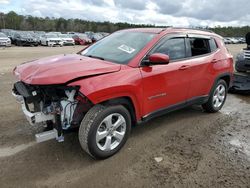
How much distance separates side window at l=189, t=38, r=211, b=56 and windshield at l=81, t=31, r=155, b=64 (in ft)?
3.35

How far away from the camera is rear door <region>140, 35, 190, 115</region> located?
3877 millimetres

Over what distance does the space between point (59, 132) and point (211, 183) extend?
6.69 feet

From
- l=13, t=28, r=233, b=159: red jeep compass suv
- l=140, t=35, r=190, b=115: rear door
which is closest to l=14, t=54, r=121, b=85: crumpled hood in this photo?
l=13, t=28, r=233, b=159: red jeep compass suv

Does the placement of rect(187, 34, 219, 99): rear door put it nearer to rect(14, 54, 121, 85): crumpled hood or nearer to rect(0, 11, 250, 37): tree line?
rect(14, 54, 121, 85): crumpled hood

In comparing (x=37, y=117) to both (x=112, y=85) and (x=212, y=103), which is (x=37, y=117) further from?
(x=212, y=103)

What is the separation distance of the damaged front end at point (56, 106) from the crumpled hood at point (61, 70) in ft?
0.52

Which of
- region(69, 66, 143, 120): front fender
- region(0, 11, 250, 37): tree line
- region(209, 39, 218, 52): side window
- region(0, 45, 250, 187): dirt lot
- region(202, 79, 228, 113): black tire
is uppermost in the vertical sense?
region(0, 11, 250, 37): tree line

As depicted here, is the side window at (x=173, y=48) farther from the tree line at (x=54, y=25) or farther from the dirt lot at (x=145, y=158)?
the tree line at (x=54, y=25)

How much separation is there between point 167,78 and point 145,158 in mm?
1328

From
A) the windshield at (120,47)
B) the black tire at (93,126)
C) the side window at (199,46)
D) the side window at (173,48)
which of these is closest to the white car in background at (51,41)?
the windshield at (120,47)

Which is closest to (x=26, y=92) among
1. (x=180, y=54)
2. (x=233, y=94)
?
(x=180, y=54)

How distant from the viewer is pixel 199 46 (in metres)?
5.02

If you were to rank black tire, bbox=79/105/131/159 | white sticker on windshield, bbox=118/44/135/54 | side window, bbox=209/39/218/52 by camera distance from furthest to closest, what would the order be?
side window, bbox=209/39/218/52 → white sticker on windshield, bbox=118/44/135/54 → black tire, bbox=79/105/131/159

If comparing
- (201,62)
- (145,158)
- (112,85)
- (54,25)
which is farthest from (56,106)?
(54,25)
